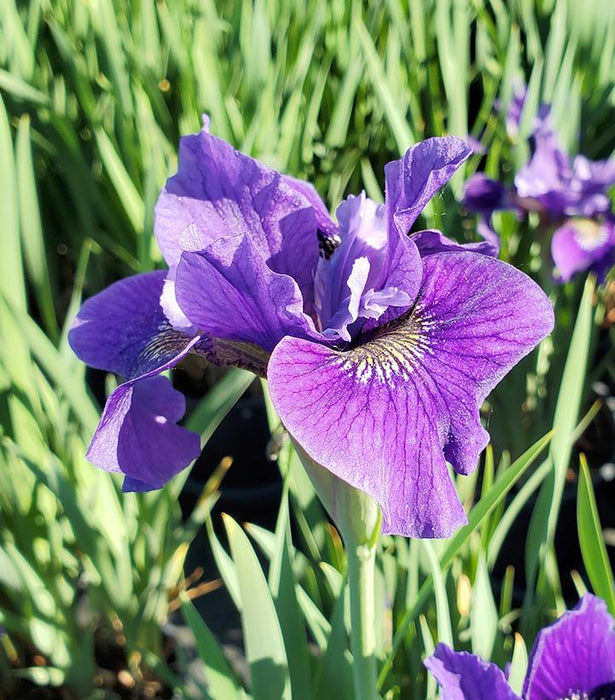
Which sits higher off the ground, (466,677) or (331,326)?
(331,326)

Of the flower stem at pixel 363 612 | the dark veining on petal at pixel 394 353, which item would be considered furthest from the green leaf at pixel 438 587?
the dark veining on petal at pixel 394 353

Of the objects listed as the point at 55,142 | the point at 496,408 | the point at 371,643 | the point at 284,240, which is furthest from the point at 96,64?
the point at 371,643

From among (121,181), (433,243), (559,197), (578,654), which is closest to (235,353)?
(433,243)

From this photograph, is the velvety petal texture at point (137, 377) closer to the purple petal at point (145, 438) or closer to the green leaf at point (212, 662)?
the purple petal at point (145, 438)

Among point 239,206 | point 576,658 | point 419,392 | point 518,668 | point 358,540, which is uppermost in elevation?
point 239,206

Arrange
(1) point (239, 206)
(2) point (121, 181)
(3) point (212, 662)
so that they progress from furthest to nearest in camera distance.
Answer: (2) point (121, 181) < (3) point (212, 662) < (1) point (239, 206)

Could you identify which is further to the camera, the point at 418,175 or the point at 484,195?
the point at 484,195

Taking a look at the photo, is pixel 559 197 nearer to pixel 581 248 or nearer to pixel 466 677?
A: pixel 581 248
